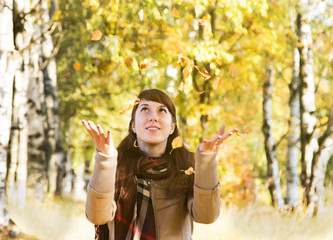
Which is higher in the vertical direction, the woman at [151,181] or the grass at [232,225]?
the woman at [151,181]

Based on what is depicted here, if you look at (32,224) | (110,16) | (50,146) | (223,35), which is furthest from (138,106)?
(50,146)

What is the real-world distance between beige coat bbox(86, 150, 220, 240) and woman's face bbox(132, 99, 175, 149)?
0.31 meters

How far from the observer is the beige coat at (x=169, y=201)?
8.36 feet

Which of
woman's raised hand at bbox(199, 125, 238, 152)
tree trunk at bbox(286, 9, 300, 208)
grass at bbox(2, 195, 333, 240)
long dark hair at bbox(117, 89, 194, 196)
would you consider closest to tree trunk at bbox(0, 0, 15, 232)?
grass at bbox(2, 195, 333, 240)

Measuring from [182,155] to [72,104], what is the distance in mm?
10553

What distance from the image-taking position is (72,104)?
1326 cm

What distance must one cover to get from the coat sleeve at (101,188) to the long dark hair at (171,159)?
38 centimetres

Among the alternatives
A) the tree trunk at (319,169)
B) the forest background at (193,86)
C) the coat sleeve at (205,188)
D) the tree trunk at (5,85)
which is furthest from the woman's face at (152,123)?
the tree trunk at (319,169)

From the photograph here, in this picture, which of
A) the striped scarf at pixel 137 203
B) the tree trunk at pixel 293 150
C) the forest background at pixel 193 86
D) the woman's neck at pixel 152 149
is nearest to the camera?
the striped scarf at pixel 137 203

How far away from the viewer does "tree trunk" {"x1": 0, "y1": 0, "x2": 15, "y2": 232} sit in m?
A: 5.70

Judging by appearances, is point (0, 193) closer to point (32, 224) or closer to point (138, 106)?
point (32, 224)

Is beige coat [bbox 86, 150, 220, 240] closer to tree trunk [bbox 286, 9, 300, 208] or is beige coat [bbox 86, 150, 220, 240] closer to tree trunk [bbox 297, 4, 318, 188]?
tree trunk [bbox 297, 4, 318, 188]

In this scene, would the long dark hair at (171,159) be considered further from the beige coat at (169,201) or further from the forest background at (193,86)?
the forest background at (193,86)

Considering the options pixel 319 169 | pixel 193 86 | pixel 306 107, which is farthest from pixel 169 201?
pixel 306 107
